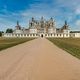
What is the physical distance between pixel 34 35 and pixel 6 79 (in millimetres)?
186248

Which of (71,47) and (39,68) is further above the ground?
(39,68)

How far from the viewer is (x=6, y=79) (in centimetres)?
714

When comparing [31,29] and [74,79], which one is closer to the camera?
[74,79]

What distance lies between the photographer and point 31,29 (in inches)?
7756

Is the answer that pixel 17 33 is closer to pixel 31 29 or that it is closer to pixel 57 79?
pixel 31 29

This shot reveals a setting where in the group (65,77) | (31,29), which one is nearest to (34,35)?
(31,29)

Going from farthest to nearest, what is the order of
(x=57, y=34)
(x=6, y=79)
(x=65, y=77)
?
(x=57, y=34), (x=65, y=77), (x=6, y=79)

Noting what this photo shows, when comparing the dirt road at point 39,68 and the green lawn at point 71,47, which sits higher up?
the dirt road at point 39,68

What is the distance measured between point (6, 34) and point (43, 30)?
38.2 meters

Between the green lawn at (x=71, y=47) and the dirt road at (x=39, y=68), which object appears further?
Result: the green lawn at (x=71, y=47)

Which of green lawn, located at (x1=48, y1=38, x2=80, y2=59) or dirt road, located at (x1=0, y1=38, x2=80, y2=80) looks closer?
dirt road, located at (x1=0, y1=38, x2=80, y2=80)

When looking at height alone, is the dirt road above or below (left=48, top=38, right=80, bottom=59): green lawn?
above

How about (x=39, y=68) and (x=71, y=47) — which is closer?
(x=39, y=68)

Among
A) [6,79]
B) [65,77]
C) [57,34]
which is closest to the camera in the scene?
[6,79]
